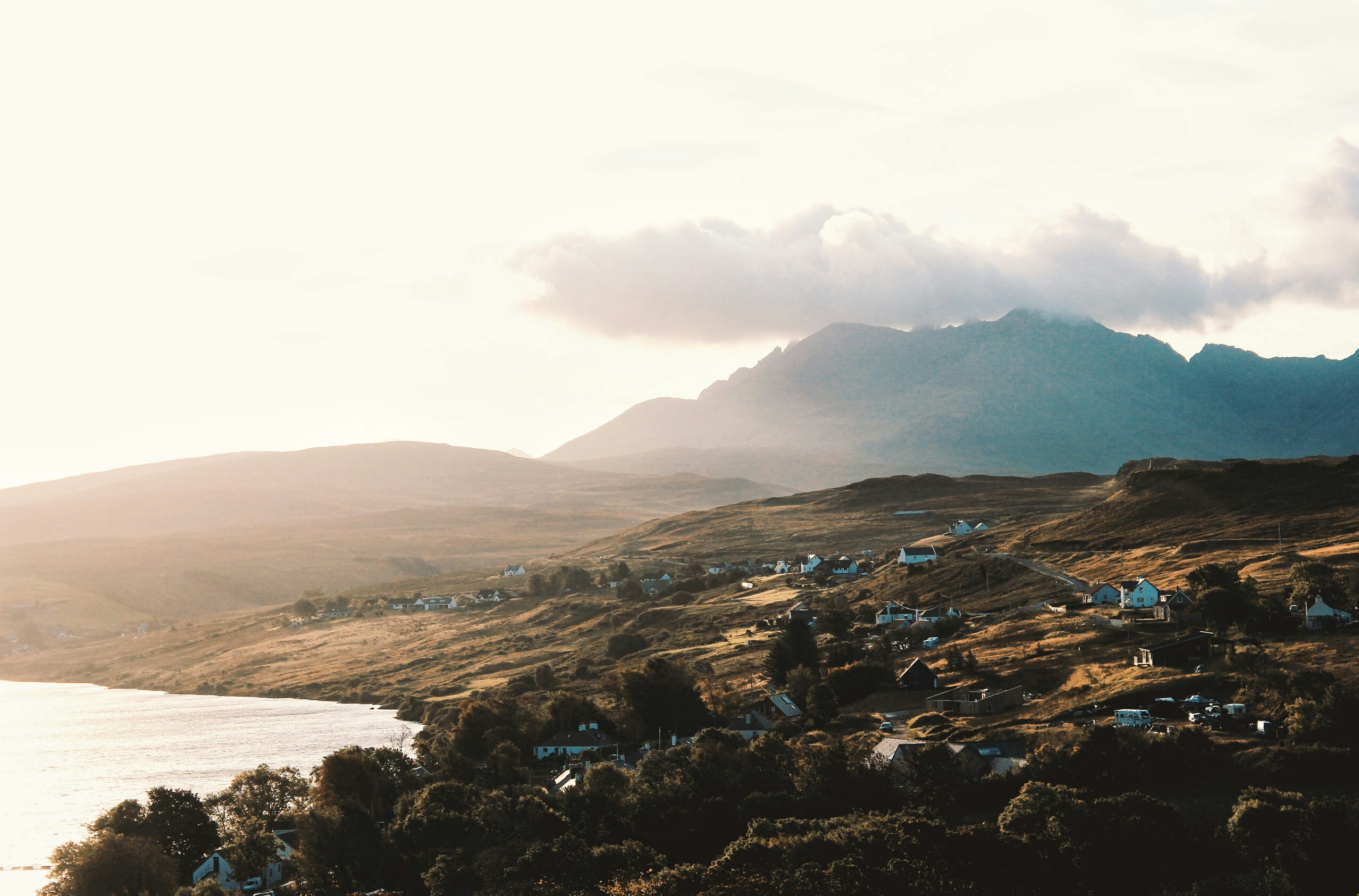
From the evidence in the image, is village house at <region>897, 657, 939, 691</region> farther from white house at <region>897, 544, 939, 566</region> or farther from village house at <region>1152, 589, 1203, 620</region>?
white house at <region>897, 544, 939, 566</region>

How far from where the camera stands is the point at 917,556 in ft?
408

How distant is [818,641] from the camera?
8675 centimetres

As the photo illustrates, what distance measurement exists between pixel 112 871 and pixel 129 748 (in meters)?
59.3

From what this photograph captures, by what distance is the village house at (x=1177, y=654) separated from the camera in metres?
58.9

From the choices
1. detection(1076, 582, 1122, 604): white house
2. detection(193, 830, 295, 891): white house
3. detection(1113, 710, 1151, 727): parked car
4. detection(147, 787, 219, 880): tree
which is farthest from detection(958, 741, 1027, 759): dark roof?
detection(1076, 582, 1122, 604): white house

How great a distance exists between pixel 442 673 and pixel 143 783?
40.5 metres

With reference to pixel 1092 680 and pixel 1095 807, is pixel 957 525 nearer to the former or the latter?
pixel 1092 680

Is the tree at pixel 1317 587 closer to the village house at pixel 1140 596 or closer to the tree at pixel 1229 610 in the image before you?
the tree at pixel 1229 610

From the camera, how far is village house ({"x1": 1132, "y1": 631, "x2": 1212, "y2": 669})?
5894 centimetres

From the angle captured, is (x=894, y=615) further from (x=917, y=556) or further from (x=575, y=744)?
(x=575, y=744)

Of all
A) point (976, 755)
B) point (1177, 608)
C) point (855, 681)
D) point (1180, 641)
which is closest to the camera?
point (976, 755)

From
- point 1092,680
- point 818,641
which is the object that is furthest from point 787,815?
point 818,641

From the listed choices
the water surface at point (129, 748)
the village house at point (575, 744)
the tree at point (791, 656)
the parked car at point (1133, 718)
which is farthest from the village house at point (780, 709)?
the water surface at point (129, 748)

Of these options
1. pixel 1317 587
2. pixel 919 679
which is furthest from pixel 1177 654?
pixel 919 679
